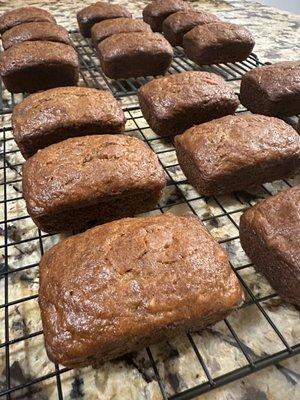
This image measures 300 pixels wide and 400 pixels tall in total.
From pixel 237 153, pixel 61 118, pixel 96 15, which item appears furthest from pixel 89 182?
pixel 96 15

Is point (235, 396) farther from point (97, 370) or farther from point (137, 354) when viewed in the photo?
point (97, 370)

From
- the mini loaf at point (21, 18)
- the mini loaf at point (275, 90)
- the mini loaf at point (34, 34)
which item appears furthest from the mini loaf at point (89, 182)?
the mini loaf at point (21, 18)

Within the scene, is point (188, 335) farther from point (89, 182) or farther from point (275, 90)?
point (275, 90)

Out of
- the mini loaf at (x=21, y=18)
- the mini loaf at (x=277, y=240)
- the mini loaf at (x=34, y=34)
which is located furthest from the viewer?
the mini loaf at (x=21, y=18)

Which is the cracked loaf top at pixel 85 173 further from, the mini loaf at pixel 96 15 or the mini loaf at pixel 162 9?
the mini loaf at pixel 162 9

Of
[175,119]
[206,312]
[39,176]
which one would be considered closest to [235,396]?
[206,312]
